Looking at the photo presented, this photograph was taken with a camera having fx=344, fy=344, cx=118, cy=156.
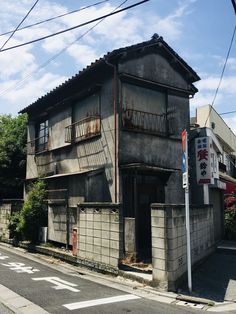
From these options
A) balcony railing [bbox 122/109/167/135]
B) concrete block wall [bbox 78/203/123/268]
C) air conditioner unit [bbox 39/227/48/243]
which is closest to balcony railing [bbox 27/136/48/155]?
air conditioner unit [bbox 39/227/48/243]

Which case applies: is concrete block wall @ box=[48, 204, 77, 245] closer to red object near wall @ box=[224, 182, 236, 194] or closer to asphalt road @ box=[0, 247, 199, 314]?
asphalt road @ box=[0, 247, 199, 314]

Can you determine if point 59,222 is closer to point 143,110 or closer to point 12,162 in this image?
point 143,110

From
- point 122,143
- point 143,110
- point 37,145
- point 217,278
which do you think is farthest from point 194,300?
point 37,145

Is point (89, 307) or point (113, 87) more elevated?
point (113, 87)

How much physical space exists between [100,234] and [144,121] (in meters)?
5.17

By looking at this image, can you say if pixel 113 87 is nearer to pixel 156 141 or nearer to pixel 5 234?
pixel 156 141

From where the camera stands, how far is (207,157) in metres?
14.9

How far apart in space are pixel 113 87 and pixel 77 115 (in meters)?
3.08

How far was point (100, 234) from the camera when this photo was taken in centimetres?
1112

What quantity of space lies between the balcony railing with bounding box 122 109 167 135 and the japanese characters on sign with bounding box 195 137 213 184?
70.1 inches

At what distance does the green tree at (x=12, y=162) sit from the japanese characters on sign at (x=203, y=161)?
1151 centimetres

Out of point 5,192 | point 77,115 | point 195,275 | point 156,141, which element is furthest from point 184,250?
point 5,192

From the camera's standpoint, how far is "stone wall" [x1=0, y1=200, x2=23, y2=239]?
1753 cm

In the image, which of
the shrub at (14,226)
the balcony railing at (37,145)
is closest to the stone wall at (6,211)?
the shrub at (14,226)
